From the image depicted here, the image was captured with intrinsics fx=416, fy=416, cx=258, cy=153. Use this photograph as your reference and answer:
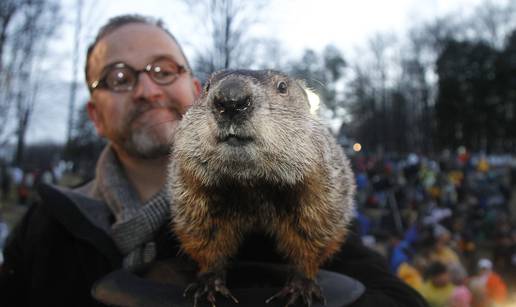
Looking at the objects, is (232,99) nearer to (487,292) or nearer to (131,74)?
(131,74)

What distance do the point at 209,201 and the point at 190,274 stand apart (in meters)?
0.40

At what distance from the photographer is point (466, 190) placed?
552 inches

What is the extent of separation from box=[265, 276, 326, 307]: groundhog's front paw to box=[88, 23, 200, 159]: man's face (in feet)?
3.55

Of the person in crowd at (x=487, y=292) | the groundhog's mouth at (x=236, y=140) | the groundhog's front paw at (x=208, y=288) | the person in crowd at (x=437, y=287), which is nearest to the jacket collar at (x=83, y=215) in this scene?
the groundhog's front paw at (x=208, y=288)

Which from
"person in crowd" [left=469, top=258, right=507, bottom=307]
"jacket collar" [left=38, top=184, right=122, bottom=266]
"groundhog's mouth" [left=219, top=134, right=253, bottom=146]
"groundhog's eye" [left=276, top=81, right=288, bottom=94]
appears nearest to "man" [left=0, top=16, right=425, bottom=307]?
"jacket collar" [left=38, top=184, right=122, bottom=266]

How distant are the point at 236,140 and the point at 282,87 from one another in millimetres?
419

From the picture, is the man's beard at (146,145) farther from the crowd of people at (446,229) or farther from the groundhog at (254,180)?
the crowd of people at (446,229)

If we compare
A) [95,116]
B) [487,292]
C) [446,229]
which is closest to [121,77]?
[95,116]

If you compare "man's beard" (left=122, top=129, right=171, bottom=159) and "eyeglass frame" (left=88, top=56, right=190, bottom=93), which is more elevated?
"eyeglass frame" (left=88, top=56, right=190, bottom=93)

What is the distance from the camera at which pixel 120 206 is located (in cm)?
234

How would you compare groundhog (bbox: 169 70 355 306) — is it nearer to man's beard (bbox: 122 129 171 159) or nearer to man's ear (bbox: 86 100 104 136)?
man's beard (bbox: 122 129 171 159)

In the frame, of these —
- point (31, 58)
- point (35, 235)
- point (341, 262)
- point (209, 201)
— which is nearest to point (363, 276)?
point (341, 262)

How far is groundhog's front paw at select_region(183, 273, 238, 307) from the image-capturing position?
1.43 meters

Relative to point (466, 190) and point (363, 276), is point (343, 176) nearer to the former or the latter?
point (363, 276)
